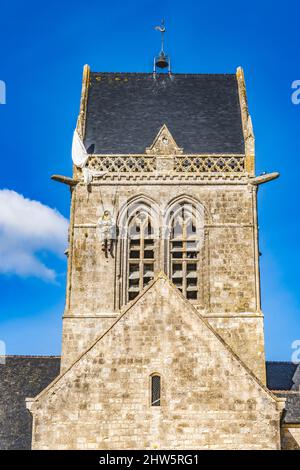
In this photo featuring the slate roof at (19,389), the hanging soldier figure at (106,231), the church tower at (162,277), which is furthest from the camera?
the hanging soldier figure at (106,231)

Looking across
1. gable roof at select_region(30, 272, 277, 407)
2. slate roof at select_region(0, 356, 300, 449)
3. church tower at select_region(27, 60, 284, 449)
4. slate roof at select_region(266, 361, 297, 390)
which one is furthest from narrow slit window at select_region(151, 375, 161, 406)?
slate roof at select_region(266, 361, 297, 390)

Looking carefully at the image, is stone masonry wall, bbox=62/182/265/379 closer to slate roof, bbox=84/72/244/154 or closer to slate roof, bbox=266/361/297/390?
slate roof, bbox=84/72/244/154

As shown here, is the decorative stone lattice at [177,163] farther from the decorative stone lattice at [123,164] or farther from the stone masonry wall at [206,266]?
the stone masonry wall at [206,266]

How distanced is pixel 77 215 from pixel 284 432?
952cm

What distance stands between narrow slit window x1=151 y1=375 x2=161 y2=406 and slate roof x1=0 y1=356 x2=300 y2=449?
5.61m

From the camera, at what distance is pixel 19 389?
2380 cm

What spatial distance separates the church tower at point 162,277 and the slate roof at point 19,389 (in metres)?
1.36

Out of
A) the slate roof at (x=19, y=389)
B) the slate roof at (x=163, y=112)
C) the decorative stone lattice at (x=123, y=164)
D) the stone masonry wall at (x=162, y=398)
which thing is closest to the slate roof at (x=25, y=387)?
the slate roof at (x=19, y=389)

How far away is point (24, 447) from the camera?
21.9 m

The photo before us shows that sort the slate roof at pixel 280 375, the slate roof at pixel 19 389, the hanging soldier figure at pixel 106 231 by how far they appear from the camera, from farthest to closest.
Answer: the slate roof at pixel 280 375 < the hanging soldier figure at pixel 106 231 < the slate roof at pixel 19 389

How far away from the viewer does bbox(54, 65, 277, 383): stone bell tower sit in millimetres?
24109

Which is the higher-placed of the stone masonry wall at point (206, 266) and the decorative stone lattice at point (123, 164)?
the decorative stone lattice at point (123, 164)

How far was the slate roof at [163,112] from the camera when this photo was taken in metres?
26.7
